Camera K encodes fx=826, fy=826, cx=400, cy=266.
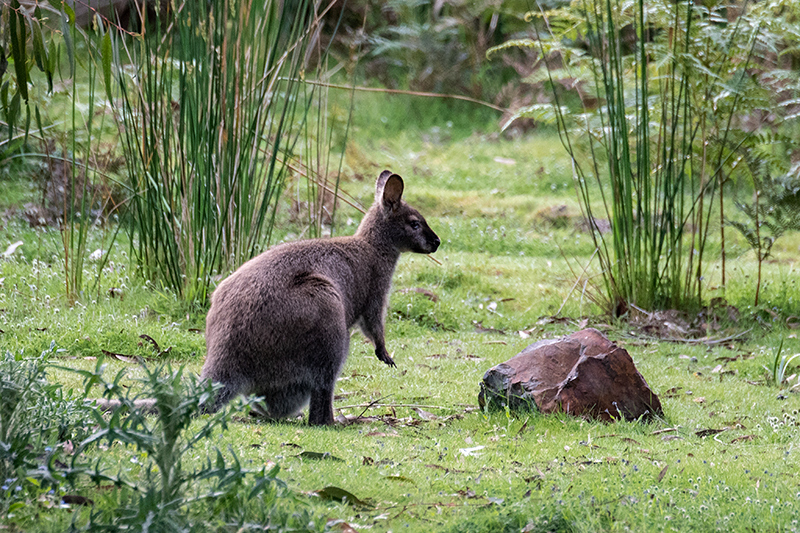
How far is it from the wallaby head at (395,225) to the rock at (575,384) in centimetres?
98

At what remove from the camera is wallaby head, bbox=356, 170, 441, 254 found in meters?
4.87

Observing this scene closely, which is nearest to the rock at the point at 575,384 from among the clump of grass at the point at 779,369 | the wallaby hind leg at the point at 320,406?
the wallaby hind leg at the point at 320,406

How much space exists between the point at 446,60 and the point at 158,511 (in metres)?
13.9

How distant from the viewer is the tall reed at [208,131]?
5504 millimetres

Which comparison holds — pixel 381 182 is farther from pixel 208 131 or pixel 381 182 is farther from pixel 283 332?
pixel 283 332

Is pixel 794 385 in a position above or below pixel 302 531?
below

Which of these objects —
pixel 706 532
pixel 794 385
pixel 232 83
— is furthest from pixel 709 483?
pixel 232 83

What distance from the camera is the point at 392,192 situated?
15.9 ft

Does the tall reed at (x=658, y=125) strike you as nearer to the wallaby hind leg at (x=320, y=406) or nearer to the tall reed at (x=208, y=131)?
the tall reed at (x=208, y=131)

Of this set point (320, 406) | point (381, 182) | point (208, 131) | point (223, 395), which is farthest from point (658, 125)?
point (223, 395)

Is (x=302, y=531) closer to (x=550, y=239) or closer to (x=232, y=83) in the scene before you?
(x=232, y=83)

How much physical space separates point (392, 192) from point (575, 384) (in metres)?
1.52

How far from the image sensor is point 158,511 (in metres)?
2.27

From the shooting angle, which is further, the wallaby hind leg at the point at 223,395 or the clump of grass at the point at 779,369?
the clump of grass at the point at 779,369
